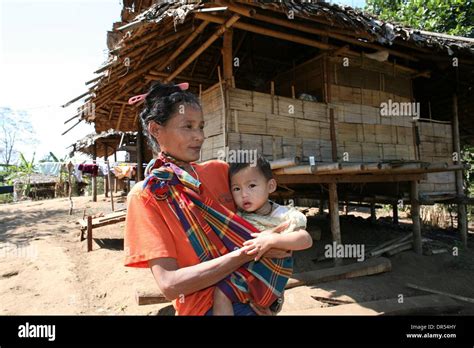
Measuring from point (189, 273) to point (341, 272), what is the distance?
211 inches

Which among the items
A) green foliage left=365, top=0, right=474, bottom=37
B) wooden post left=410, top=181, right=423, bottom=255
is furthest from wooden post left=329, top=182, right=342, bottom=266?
green foliage left=365, top=0, right=474, bottom=37

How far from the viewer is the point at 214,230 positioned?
1.47 m

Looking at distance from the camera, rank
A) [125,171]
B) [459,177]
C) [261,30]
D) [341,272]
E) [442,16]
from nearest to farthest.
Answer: [261,30]
[341,272]
[459,177]
[442,16]
[125,171]

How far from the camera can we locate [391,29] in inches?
210

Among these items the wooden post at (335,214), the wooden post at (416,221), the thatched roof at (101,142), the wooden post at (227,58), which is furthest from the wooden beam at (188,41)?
the thatched roof at (101,142)

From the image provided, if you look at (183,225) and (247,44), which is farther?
→ (247,44)

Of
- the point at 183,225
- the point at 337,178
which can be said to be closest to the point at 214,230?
the point at 183,225

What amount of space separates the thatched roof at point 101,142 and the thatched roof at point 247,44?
722cm

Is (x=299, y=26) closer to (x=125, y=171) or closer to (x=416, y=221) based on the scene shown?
(x=416, y=221)

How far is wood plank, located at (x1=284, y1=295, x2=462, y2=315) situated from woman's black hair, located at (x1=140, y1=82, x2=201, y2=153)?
348 centimetres

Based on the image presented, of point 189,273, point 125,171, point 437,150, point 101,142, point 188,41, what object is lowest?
point 189,273

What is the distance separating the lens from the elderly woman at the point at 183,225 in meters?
1.30
